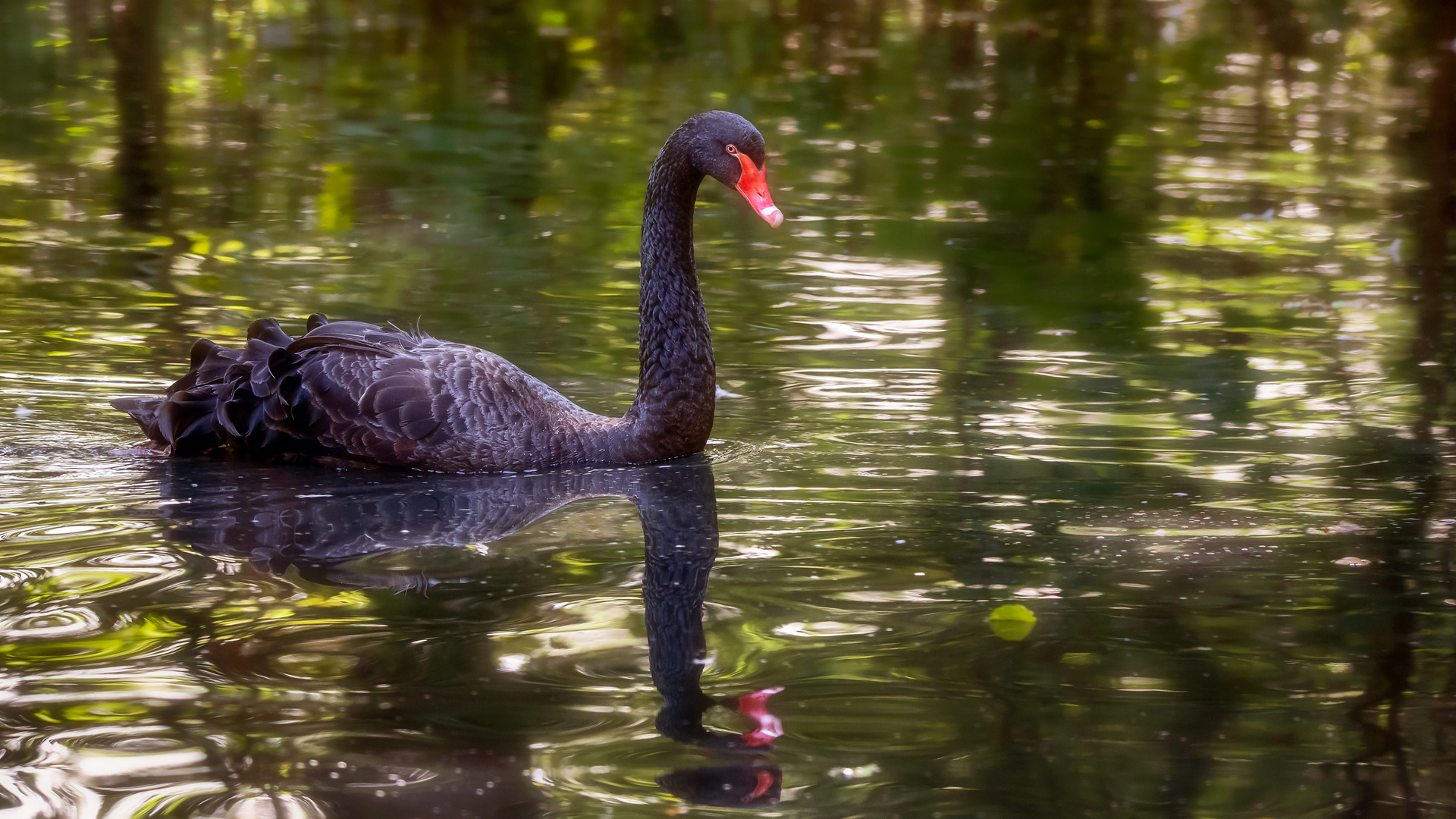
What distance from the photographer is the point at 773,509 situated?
4.98m

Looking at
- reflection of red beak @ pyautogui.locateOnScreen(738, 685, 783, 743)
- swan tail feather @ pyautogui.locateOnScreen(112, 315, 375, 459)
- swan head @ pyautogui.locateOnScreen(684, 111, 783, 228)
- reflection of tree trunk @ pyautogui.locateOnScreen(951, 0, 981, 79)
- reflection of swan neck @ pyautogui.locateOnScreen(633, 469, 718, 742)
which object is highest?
swan head @ pyautogui.locateOnScreen(684, 111, 783, 228)

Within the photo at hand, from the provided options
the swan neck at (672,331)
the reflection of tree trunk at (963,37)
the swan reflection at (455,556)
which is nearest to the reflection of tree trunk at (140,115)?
the swan neck at (672,331)

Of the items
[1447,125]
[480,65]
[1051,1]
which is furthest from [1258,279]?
[1051,1]

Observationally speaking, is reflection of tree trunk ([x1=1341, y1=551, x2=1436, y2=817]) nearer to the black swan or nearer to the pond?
the pond

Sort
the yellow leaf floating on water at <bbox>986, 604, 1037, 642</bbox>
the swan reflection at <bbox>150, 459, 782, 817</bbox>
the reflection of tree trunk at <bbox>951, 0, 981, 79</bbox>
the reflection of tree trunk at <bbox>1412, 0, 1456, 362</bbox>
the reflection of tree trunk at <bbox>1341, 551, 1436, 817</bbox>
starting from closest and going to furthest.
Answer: the swan reflection at <bbox>150, 459, 782, 817</bbox>, the reflection of tree trunk at <bbox>1341, 551, 1436, 817</bbox>, the yellow leaf floating on water at <bbox>986, 604, 1037, 642</bbox>, the reflection of tree trunk at <bbox>1412, 0, 1456, 362</bbox>, the reflection of tree trunk at <bbox>951, 0, 981, 79</bbox>

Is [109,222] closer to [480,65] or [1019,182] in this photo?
[1019,182]

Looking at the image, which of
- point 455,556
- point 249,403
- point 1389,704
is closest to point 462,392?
point 249,403

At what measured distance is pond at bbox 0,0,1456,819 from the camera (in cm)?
325

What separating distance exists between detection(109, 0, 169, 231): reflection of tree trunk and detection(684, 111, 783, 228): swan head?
4.95 m

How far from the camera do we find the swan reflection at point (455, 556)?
3.08 metres

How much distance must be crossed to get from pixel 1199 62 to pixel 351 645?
62.8 feet

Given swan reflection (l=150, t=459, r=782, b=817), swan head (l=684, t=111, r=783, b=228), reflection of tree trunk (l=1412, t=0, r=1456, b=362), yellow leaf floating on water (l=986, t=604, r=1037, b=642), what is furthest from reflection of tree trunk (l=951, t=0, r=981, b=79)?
yellow leaf floating on water (l=986, t=604, r=1037, b=642)

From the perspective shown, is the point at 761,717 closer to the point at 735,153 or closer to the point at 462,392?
the point at 462,392

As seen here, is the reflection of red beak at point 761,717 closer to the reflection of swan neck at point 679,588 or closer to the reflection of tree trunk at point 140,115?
the reflection of swan neck at point 679,588
